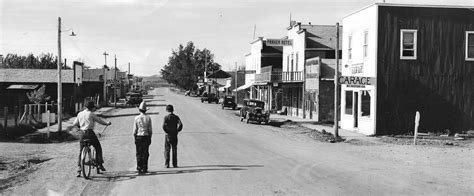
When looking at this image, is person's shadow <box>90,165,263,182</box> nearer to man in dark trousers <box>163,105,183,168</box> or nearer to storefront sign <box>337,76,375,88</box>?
man in dark trousers <box>163,105,183,168</box>

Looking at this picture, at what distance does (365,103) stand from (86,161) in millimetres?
19216

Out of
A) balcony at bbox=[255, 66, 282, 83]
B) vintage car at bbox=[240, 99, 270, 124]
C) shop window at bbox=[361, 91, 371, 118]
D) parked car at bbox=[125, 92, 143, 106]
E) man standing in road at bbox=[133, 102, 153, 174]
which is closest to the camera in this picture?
man standing in road at bbox=[133, 102, 153, 174]

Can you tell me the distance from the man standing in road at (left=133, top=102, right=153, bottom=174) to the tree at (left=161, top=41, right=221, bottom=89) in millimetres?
128535

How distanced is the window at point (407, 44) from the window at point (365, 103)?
2.61 meters

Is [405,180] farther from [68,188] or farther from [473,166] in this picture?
[68,188]

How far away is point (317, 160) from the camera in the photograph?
16.2m

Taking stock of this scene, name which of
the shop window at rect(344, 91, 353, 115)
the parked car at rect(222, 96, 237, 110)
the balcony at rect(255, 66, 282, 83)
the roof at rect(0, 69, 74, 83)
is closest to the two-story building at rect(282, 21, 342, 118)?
the balcony at rect(255, 66, 282, 83)

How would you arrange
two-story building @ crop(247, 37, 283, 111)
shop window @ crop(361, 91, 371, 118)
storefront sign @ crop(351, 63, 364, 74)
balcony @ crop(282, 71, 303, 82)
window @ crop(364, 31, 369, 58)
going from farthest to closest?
two-story building @ crop(247, 37, 283, 111) → balcony @ crop(282, 71, 303, 82) → storefront sign @ crop(351, 63, 364, 74) → window @ crop(364, 31, 369, 58) → shop window @ crop(361, 91, 371, 118)

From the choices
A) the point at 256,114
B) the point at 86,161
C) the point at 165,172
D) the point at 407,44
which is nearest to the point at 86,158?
the point at 86,161

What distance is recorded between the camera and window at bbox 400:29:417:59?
26906 millimetres

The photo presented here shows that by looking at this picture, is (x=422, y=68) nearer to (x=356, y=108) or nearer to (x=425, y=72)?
(x=425, y=72)

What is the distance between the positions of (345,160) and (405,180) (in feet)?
13.9

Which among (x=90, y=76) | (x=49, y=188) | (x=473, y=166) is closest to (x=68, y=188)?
(x=49, y=188)

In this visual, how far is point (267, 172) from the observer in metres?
13.1
